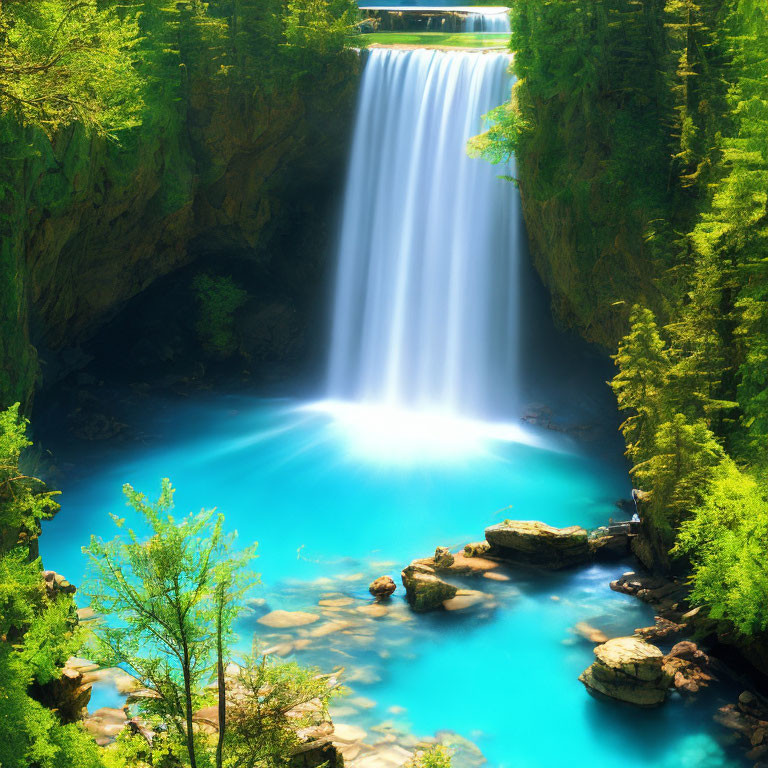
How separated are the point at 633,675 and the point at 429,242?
831 inches

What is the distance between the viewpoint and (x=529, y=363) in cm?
3216

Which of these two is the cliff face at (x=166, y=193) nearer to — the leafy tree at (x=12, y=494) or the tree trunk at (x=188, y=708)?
the leafy tree at (x=12, y=494)

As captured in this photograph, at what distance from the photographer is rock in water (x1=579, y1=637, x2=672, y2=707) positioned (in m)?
14.7

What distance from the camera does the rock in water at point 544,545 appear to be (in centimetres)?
1975

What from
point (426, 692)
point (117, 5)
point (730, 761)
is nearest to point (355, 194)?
point (117, 5)

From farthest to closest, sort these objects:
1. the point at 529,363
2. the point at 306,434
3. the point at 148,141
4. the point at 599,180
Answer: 1. the point at 529,363
2. the point at 306,434
3. the point at 148,141
4. the point at 599,180

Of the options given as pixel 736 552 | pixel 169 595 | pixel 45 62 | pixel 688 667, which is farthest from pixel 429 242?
pixel 169 595

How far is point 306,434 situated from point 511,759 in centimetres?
1694

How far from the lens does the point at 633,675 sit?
1468 cm

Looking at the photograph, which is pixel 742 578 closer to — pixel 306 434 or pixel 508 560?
pixel 508 560

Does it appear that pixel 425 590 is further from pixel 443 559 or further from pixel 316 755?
pixel 316 755

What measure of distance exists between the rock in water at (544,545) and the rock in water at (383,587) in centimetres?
315

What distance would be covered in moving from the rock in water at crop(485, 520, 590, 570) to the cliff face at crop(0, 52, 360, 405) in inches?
489

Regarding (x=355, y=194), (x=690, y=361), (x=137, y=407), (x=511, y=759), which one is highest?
(x=355, y=194)
